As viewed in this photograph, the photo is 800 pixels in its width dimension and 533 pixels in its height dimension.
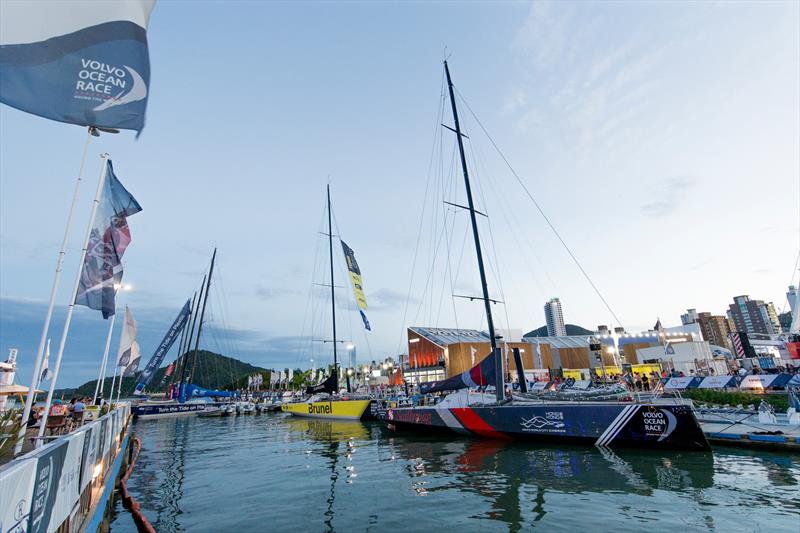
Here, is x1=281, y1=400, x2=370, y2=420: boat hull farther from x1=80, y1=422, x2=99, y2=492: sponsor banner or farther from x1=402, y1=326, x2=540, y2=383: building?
x1=402, y1=326, x2=540, y2=383: building

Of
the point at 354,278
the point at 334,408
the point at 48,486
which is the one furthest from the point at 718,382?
the point at 48,486

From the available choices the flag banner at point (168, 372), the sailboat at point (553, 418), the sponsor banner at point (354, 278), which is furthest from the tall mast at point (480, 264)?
the flag banner at point (168, 372)

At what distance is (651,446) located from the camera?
14.5 metres

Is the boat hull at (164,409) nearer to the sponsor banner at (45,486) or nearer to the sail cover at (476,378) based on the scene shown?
the sail cover at (476,378)

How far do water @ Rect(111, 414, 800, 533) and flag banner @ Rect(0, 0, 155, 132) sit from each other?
8.46 metres

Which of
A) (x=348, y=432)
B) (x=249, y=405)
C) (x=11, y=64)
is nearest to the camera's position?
(x=11, y=64)

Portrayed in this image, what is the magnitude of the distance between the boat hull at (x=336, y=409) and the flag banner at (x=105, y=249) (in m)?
22.6

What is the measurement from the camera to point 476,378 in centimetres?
1933

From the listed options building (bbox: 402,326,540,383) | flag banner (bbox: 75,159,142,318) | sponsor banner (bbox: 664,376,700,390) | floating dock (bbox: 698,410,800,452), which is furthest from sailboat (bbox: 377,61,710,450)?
building (bbox: 402,326,540,383)

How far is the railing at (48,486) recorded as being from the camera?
3.43 m

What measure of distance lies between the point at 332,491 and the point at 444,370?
164 feet

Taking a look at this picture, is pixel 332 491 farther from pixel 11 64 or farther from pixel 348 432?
pixel 348 432

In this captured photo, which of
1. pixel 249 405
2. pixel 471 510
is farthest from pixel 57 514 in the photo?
pixel 249 405

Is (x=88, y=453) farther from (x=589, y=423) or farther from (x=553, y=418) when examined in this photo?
(x=589, y=423)
